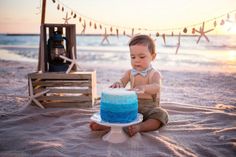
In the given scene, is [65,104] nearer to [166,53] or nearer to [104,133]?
[104,133]

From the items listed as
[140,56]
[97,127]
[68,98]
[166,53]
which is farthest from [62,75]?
[166,53]

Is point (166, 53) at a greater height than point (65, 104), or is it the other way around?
point (166, 53)

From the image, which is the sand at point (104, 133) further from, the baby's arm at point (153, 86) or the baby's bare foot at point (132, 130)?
the baby's arm at point (153, 86)

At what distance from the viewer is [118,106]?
2070 mm

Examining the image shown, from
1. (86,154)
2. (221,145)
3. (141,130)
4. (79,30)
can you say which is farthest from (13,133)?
(79,30)

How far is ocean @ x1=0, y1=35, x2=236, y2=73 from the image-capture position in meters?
8.20

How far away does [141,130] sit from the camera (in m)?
2.44

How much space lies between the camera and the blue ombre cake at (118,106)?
2066 mm

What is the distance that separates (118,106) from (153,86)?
0.53m

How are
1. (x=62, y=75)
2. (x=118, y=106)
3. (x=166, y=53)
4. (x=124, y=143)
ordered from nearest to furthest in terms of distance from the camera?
(x=118, y=106) → (x=124, y=143) → (x=62, y=75) → (x=166, y=53)

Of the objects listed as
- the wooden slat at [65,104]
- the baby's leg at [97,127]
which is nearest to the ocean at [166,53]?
the wooden slat at [65,104]

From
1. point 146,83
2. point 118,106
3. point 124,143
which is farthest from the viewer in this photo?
point 146,83

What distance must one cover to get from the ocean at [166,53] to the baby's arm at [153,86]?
2884 millimetres

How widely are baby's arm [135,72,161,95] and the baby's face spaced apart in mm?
127
